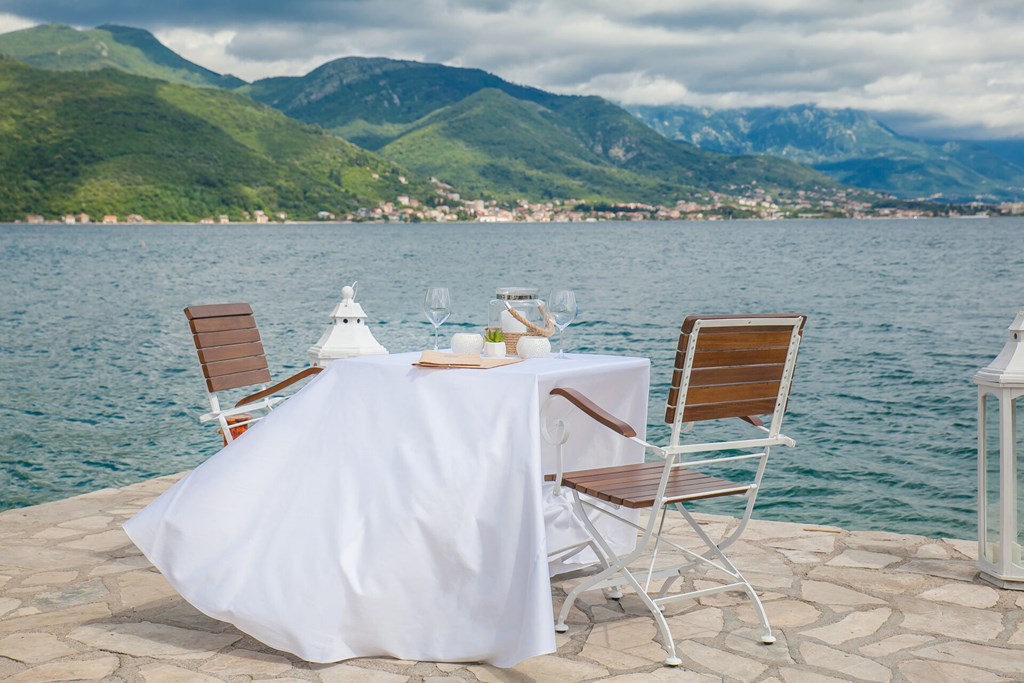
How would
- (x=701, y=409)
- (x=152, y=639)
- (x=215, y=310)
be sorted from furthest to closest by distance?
(x=215, y=310) → (x=152, y=639) → (x=701, y=409)

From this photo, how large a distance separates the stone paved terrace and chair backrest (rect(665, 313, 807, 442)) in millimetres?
778

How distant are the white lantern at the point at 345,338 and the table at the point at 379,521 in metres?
1.87

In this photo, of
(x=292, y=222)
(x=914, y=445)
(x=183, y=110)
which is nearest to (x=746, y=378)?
(x=914, y=445)

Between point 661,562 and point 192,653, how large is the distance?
214cm

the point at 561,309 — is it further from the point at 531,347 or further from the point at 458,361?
the point at 458,361

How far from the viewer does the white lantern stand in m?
5.64

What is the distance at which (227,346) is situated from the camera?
16.6 ft

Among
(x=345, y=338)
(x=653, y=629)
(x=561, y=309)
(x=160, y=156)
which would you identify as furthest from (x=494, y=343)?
(x=160, y=156)

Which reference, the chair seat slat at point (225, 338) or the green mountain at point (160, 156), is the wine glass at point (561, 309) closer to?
the chair seat slat at point (225, 338)

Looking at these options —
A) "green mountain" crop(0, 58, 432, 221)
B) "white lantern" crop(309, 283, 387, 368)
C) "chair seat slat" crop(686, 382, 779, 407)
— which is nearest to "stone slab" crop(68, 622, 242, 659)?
"chair seat slat" crop(686, 382, 779, 407)

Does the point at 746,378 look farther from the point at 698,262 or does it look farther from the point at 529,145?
the point at 529,145

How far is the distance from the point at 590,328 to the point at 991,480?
22.4m

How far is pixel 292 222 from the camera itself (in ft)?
326

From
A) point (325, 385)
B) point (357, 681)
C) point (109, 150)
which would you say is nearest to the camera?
point (357, 681)
